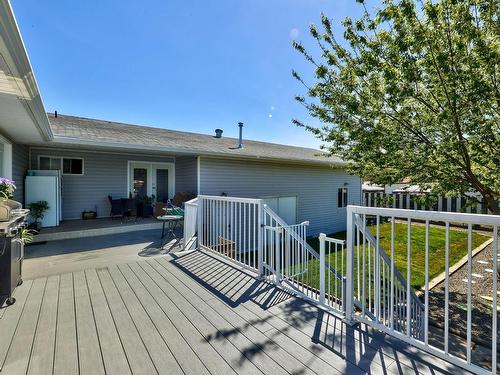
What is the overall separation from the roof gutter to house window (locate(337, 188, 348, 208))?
38.4 feet

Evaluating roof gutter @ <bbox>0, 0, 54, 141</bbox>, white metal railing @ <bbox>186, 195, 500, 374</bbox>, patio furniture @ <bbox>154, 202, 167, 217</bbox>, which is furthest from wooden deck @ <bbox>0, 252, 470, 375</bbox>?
patio furniture @ <bbox>154, 202, 167, 217</bbox>

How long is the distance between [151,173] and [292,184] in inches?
216

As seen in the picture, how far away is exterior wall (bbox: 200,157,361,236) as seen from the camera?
8539mm

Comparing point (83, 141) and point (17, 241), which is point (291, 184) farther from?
point (17, 241)

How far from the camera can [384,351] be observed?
2.04 metres

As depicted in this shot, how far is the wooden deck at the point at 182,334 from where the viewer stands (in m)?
1.88

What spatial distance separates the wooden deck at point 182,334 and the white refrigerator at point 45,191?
13.8ft

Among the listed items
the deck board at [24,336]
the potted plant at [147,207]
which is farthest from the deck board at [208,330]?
the potted plant at [147,207]

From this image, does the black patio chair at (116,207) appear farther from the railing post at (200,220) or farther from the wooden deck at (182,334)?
the wooden deck at (182,334)

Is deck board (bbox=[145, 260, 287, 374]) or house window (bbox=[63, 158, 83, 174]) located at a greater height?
house window (bbox=[63, 158, 83, 174])

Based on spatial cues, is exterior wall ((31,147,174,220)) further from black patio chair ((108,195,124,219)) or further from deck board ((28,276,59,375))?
deck board ((28,276,59,375))

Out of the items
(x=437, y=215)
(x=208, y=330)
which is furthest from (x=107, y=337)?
(x=437, y=215)

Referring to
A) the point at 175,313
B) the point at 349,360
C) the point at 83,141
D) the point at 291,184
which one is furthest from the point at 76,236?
the point at 291,184

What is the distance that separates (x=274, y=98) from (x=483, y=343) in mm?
9296
